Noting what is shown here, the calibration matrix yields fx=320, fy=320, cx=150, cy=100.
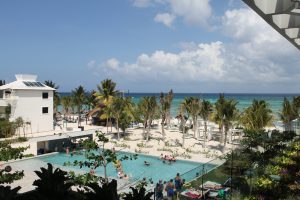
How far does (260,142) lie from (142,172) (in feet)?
35.8

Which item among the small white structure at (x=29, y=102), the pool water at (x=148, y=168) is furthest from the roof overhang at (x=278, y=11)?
the small white structure at (x=29, y=102)

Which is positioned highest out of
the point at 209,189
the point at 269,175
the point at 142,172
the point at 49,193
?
the point at 49,193

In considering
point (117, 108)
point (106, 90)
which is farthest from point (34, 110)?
point (106, 90)

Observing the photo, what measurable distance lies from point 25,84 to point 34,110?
10.7ft

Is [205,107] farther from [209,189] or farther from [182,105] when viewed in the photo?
[209,189]

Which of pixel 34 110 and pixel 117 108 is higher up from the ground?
pixel 117 108

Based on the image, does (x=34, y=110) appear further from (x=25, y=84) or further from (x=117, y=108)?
(x=117, y=108)

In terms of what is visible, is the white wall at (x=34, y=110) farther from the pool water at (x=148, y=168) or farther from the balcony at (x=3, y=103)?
the pool water at (x=148, y=168)

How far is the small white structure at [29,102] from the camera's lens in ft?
115

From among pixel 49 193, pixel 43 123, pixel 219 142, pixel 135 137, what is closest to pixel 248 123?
pixel 219 142

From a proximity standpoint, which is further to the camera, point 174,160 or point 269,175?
point 174,160

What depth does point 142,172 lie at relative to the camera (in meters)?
27.1

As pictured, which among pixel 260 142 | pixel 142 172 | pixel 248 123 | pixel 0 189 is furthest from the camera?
pixel 248 123

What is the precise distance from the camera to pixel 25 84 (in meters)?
37.0
